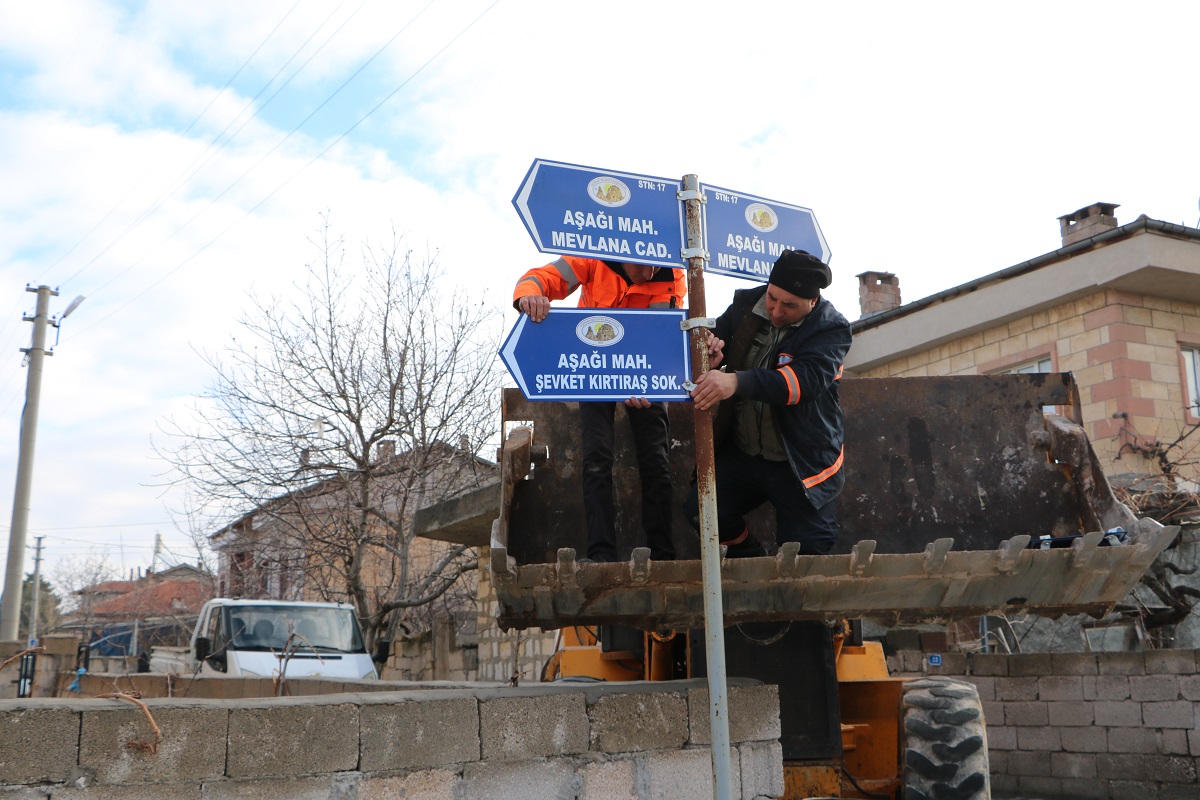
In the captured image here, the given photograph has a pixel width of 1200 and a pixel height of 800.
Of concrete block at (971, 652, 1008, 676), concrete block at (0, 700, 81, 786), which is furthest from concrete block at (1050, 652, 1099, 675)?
concrete block at (0, 700, 81, 786)

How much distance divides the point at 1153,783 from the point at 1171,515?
9.05 ft

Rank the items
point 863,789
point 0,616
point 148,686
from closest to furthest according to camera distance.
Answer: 1. point 863,789
2. point 148,686
3. point 0,616

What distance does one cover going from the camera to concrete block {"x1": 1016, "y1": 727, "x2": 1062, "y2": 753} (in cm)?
1028

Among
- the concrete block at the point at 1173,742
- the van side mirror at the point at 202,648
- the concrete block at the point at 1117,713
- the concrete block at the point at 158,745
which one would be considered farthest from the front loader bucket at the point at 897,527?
the van side mirror at the point at 202,648

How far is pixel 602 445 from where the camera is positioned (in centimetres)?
466

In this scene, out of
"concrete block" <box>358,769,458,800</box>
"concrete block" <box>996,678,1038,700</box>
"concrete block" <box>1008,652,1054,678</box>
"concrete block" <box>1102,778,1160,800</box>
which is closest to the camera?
"concrete block" <box>358,769,458,800</box>

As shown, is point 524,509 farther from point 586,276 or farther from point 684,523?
point 586,276

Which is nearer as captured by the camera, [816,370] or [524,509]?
[816,370]

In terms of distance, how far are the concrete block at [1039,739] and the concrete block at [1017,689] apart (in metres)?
0.31

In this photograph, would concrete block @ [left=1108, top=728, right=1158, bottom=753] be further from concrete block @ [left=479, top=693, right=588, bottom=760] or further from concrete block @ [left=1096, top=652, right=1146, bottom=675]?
concrete block @ [left=479, top=693, right=588, bottom=760]

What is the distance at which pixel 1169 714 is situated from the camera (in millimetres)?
9469

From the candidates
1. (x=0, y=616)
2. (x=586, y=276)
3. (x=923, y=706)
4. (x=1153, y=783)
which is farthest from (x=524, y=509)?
(x=0, y=616)

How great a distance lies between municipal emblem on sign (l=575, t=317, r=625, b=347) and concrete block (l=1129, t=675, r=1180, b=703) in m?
7.94

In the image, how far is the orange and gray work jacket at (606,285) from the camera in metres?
4.66
